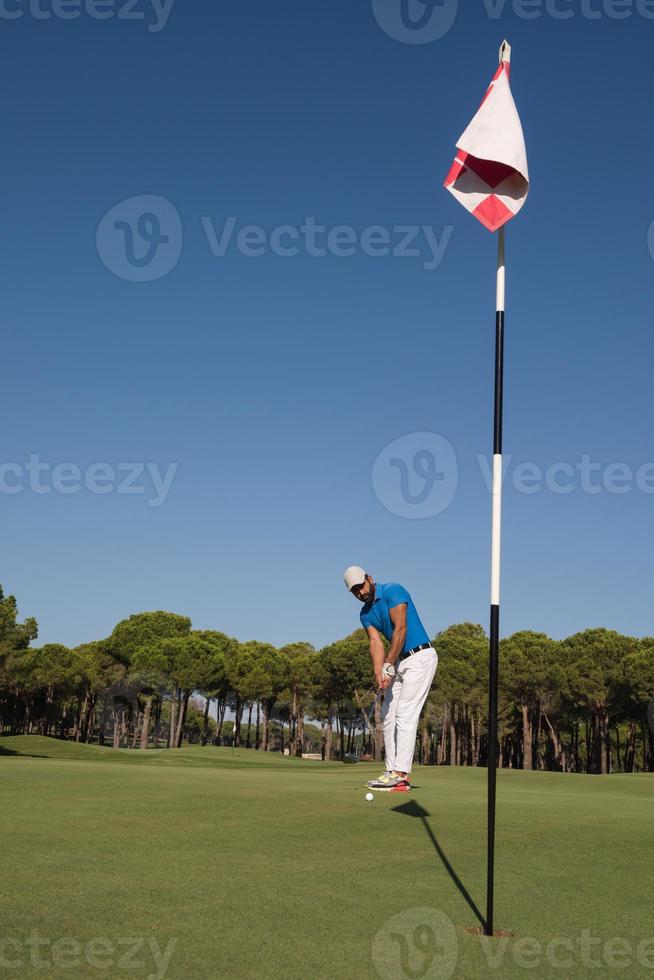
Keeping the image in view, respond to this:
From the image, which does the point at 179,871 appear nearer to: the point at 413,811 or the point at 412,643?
the point at 413,811

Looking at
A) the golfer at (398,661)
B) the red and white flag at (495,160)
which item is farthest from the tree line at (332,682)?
the red and white flag at (495,160)

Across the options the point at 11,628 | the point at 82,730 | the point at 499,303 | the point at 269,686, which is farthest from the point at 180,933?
the point at 82,730

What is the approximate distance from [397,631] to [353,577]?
0.82 meters

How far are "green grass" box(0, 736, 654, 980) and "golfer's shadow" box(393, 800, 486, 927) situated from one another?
2 cm

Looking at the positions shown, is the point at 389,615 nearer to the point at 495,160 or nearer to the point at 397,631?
the point at 397,631

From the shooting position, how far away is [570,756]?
8900 centimetres

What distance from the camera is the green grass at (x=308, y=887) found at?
3.68 m

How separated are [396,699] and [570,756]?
286 feet

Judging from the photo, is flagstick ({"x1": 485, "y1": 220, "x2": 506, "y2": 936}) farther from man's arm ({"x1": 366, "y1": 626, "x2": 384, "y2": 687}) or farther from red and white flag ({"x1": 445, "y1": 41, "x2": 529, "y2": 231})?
man's arm ({"x1": 366, "y1": 626, "x2": 384, "y2": 687})

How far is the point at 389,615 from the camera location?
9789 millimetres

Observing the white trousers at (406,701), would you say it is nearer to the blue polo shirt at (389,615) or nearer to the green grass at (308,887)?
the blue polo shirt at (389,615)

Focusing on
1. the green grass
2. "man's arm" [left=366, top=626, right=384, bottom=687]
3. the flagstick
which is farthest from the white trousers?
the flagstick

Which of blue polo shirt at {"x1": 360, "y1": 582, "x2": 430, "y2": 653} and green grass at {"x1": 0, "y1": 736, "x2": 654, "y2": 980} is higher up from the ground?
blue polo shirt at {"x1": 360, "y1": 582, "x2": 430, "y2": 653}

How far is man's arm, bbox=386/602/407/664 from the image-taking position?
9.48m
